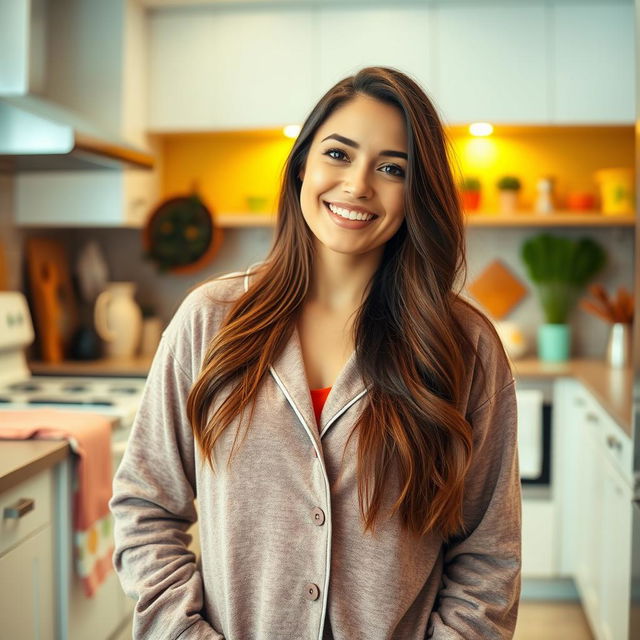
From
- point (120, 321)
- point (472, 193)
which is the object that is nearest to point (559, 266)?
point (472, 193)

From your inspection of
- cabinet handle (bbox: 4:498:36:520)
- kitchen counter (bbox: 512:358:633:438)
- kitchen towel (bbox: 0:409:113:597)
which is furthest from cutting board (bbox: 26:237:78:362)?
kitchen counter (bbox: 512:358:633:438)

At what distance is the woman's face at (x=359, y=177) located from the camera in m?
1.22

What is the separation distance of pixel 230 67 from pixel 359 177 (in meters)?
2.74

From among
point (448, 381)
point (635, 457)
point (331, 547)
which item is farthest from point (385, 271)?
point (635, 457)

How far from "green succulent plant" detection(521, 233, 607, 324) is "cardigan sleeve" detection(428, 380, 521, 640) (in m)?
2.78

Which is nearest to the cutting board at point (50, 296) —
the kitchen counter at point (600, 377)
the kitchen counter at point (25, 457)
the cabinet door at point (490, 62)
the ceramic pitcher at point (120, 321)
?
the ceramic pitcher at point (120, 321)

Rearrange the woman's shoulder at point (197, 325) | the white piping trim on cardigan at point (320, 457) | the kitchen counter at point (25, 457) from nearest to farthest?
the white piping trim on cardigan at point (320, 457)
the woman's shoulder at point (197, 325)
the kitchen counter at point (25, 457)

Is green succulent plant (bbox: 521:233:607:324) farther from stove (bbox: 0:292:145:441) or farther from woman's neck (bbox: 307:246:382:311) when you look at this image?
woman's neck (bbox: 307:246:382:311)

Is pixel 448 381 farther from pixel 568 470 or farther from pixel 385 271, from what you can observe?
pixel 568 470

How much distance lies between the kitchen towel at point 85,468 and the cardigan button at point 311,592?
128cm

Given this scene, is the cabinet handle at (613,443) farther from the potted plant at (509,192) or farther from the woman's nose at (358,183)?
the woman's nose at (358,183)

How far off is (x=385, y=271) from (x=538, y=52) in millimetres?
2667

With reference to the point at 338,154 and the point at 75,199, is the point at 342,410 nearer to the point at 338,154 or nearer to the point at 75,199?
the point at 338,154

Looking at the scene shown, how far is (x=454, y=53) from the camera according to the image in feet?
12.0
